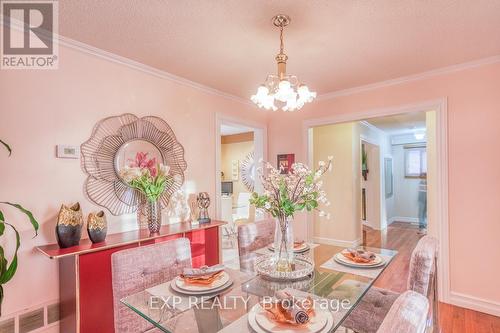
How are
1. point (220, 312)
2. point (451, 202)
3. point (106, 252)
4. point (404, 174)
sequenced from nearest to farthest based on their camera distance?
point (220, 312)
point (106, 252)
point (451, 202)
point (404, 174)

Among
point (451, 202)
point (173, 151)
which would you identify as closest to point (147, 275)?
point (173, 151)

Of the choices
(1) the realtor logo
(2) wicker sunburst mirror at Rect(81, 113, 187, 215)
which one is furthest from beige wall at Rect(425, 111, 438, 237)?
(1) the realtor logo

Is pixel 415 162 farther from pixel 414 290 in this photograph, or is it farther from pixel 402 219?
pixel 414 290

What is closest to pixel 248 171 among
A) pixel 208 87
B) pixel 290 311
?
pixel 208 87

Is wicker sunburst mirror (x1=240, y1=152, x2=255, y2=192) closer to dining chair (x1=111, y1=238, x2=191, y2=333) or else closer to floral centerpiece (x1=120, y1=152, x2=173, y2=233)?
floral centerpiece (x1=120, y1=152, x2=173, y2=233)

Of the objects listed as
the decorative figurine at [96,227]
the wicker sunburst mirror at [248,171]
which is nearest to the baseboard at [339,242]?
the wicker sunburst mirror at [248,171]

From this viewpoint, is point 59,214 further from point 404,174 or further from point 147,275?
point 404,174

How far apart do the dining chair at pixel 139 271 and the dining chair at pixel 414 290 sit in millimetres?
1088

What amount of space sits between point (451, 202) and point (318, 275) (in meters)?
1.99

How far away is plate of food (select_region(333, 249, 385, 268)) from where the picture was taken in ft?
5.62

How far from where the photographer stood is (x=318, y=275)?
5.27 ft

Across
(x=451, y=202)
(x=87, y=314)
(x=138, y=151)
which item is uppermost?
(x=138, y=151)

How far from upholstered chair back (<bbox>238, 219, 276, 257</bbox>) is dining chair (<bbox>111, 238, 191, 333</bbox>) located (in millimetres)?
546

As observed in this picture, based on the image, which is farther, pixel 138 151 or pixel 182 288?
pixel 138 151
